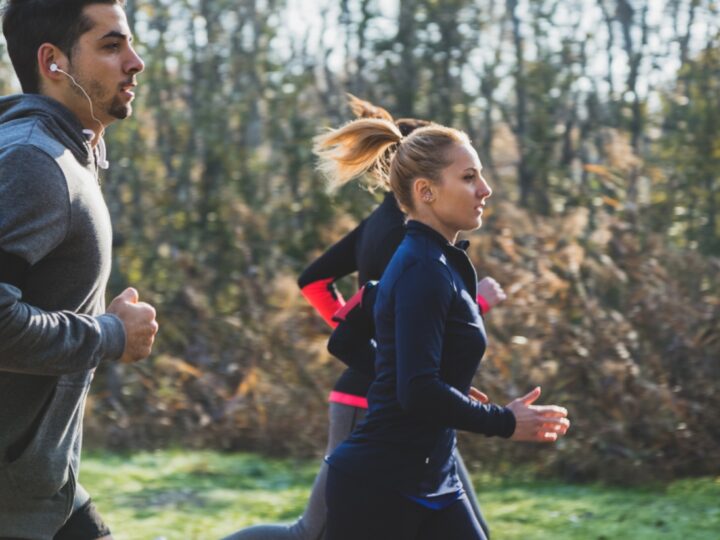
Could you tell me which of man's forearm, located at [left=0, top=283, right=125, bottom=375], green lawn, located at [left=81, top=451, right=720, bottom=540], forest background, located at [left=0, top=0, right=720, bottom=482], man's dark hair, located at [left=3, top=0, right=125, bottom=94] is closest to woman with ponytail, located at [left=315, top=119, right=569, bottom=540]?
man's forearm, located at [left=0, top=283, right=125, bottom=375]

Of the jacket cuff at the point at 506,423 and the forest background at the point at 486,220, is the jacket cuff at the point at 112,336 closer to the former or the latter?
the jacket cuff at the point at 506,423

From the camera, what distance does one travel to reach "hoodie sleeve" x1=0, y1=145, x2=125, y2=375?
2473 mm

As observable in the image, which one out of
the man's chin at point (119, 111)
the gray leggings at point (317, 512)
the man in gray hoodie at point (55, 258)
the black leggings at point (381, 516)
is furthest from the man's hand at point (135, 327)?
the gray leggings at point (317, 512)

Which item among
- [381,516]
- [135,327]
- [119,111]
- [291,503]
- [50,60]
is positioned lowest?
[291,503]

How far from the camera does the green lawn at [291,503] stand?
588cm

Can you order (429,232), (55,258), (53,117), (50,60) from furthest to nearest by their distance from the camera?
(429,232) → (50,60) → (53,117) → (55,258)

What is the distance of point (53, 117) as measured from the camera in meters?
2.74

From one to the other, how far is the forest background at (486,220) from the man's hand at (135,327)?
4497 mm

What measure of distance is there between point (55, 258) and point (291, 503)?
4.15 meters

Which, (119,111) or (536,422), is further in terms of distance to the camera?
(536,422)

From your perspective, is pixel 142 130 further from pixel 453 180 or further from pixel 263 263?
pixel 453 180

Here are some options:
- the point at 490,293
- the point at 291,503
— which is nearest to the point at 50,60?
the point at 490,293

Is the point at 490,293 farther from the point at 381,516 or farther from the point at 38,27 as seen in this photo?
the point at 38,27

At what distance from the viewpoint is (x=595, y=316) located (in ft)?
23.7
